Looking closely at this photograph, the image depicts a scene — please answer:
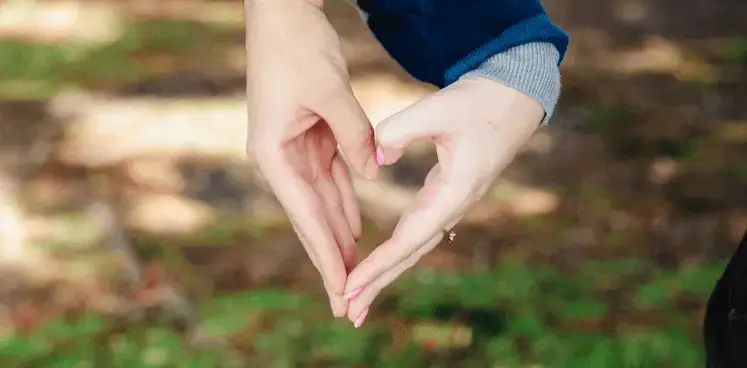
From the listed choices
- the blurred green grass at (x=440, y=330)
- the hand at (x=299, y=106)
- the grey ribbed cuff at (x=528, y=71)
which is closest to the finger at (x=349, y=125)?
the hand at (x=299, y=106)

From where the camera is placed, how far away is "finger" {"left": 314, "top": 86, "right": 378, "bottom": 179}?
2.11 feet

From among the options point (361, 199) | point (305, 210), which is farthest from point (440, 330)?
point (305, 210)

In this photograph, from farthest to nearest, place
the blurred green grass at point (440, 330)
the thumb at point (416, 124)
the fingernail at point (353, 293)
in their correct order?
the blurred green grass at point (440, 330) → the fingernail at point (353, 293) → the thumb at point (416, 124)

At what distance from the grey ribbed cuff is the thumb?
0.25ft

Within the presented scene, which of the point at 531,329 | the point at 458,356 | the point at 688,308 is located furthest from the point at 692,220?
the point at 458,356

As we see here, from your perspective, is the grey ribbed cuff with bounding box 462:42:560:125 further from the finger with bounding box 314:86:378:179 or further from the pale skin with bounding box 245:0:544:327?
the finger with bounding box 314:86:378:179

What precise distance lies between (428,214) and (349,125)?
0.12 m

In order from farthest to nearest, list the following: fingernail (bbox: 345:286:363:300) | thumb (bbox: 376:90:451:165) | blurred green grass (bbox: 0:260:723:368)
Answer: blurred green grass (bbox: 0:260:723:368) < fingernail (bbox: 345:286:363:300) < thumb (bbox: 376:90:451:165)

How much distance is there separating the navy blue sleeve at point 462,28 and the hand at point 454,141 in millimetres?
79

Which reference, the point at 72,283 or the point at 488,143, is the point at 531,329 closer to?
the point at 488,143

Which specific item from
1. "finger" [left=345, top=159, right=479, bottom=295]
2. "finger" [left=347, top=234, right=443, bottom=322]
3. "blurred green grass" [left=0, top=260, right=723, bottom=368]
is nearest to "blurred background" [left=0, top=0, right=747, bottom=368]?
"blurred green grass" [left=0, top=260, right=723, bottom=368]

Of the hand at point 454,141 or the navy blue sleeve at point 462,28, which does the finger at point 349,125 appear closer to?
the hand at point 454,141

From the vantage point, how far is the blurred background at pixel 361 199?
4.02 ft

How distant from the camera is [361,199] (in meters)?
1.53
